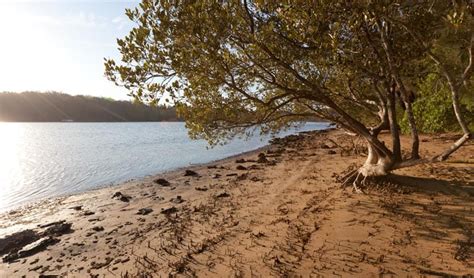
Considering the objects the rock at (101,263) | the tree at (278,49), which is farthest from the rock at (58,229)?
the tree at (278,49)

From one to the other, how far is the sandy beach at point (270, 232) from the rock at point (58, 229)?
39mm

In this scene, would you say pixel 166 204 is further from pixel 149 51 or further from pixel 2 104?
pixel 2 104

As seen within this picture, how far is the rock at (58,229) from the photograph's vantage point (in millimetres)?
13727

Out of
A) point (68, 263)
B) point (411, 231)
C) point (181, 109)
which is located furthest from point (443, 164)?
point (68, 263)

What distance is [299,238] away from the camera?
9.04 m

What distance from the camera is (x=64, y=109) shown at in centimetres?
16062

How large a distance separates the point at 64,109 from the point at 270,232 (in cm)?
17350

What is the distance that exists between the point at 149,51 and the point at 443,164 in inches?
527

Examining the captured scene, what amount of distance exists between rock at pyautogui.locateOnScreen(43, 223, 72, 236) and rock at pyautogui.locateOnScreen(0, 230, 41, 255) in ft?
1.25

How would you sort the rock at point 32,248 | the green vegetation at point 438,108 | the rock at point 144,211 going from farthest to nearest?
1. the green vegetation at point 438,108
2. the rock at point 144,211
3. the rock at point 32,248

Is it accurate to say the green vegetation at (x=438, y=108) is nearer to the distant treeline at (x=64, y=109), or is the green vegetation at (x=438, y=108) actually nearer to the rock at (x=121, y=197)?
the rock at (x=121, y=197)

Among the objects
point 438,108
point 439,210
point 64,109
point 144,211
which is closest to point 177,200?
point 144,211

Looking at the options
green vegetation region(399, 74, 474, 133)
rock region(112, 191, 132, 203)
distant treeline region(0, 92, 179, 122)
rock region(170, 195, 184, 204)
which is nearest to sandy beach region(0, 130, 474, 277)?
rock region(170, 195, 184, 204)

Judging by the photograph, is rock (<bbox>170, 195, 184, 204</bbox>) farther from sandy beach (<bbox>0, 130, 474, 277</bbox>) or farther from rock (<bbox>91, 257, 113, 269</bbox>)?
rock (<bbox>91, 257, 113, 269</bbox>)
